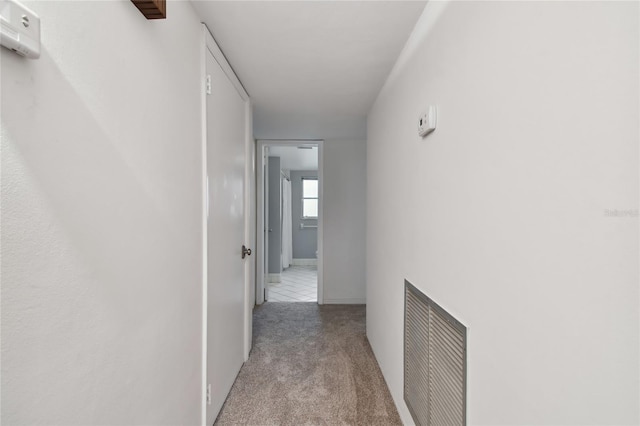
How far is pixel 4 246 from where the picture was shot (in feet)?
2.11

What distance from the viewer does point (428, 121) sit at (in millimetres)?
1547

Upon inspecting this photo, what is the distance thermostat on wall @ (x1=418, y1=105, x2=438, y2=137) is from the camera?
5.00 ft

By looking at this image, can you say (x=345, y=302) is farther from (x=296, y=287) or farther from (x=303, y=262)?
(x=303, y=262)

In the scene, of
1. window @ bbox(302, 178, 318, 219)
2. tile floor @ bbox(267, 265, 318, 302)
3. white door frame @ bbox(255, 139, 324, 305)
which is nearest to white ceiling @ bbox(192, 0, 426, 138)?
white door frame @ bbox(255, 139, 324, 305)

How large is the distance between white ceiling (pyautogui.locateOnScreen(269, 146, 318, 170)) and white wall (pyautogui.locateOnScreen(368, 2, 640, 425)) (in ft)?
14.5

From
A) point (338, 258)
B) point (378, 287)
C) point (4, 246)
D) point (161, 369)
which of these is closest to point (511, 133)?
point (4, 246)

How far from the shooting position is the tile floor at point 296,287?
203 inches

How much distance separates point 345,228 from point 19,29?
431 centimetres

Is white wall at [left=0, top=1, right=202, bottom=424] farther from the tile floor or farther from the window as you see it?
the window

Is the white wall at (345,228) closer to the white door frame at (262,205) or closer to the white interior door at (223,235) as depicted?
the white door frame at (262,205)

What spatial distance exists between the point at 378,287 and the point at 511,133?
209 centimetres

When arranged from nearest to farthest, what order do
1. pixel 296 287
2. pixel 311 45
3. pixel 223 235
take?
1. pixel 311 45
2. pixel 223 235
3. pixel 296 287

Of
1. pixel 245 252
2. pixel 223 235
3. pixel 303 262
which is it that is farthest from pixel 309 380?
pixel 303 262

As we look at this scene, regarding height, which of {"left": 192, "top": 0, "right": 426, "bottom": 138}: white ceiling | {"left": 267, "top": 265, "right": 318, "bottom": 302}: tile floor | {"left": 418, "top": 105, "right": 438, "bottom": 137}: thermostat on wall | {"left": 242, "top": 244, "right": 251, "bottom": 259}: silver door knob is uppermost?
{"left": 192, "top": 0, "right": 426, "bottom": 138}: white ceiling
